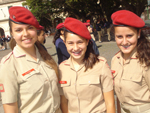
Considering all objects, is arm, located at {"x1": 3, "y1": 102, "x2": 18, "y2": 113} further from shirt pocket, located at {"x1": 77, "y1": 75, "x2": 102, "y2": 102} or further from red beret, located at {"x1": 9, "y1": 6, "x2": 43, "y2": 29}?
red beret, located at {"x1": 9, "y1": 6, "x2": 43, "y2": 29}

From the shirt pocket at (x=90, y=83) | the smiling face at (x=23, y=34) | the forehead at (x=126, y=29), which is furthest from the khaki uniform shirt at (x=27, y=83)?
the forehead at (x=126, y=29)

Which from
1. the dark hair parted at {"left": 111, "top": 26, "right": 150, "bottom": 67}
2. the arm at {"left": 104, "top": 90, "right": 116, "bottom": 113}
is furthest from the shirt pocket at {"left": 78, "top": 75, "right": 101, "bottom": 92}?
the dark hair parted at {"left": 111, "top": 26, "right": 150, "bottom": 67}

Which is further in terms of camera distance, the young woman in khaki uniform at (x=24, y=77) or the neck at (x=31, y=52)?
the neck at (x=31, y=52)

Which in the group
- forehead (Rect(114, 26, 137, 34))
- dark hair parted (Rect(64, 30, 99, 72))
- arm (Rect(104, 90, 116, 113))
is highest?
forehead (Rect(114, 26, 137, 34))

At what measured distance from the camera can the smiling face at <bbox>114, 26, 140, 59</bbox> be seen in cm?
174

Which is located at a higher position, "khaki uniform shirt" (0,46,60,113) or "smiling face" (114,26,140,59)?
"smiling face" (114,26,140,59)

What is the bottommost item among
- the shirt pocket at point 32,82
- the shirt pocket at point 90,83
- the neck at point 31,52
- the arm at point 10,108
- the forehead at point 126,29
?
the arm at point 10,108

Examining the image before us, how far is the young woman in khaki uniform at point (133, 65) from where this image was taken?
173cm

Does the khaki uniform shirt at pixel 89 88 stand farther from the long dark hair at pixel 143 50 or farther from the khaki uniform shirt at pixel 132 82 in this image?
the long dark hair at pixel 143 50

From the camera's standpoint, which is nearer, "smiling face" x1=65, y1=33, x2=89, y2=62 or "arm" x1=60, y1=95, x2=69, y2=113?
"smiling face" x1=65, y1=33, x2=89, y2=62

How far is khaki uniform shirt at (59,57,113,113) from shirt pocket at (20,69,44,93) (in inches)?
14.6

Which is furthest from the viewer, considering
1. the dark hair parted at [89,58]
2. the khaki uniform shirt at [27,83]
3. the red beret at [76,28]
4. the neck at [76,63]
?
the neck at [76,63]

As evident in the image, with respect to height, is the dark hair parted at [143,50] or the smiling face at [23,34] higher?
the smiling face at [23,34]

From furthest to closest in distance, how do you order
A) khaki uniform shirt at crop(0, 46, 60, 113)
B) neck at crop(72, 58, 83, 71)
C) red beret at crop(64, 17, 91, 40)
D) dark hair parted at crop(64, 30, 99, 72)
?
neck at crop(72, 58, 83, 71)
dark hair parted at crop(64, 30, 99, 72)
red beret at crop(64, 17, 91, 40)
khaki uniform shirt at crop(0, 46, 60, 113)
